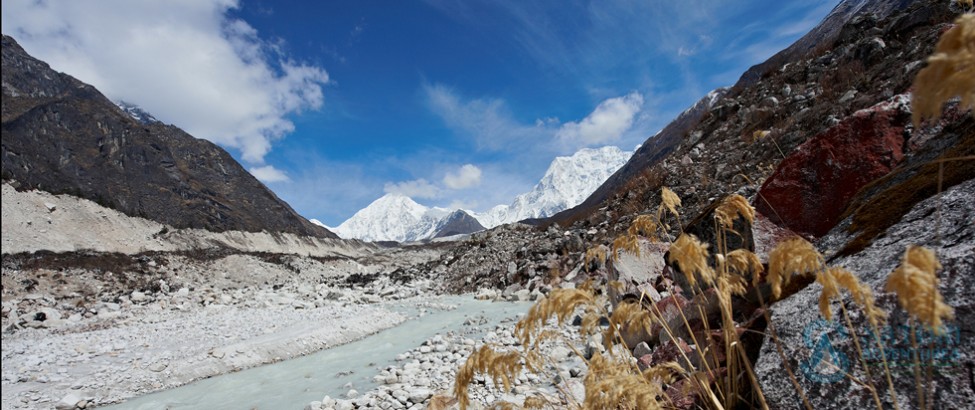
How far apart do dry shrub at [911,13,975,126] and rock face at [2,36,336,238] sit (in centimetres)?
5211

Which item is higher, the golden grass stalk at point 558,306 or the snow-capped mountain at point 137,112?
the snow-capped mountain at point 137,112

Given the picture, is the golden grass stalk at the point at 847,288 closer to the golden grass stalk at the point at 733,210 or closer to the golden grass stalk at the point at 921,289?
the golden grass stalk at the point at 921,289

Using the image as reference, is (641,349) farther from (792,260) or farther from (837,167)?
(792,260)

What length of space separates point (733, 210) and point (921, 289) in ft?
5.13

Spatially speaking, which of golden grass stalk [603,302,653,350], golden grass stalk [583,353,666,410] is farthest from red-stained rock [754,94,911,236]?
golden grass stalk [583,353,666,410]

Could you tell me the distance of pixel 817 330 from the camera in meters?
2.91

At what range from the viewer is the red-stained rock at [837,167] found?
17.5ft

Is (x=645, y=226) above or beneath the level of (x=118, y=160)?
beneath

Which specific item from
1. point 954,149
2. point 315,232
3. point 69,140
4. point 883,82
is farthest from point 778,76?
point 315,232

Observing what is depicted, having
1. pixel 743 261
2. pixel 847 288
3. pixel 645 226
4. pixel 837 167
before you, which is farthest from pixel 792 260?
pixel 837 167

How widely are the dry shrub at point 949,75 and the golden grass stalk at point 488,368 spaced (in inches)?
91.7
